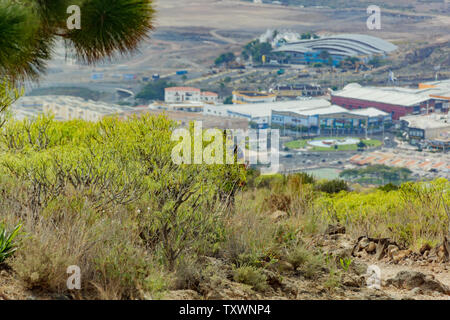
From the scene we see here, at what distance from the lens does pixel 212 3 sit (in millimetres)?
85062

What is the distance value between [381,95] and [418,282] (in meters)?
53.6

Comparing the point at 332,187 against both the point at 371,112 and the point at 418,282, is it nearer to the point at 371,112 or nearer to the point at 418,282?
the point at 418,282

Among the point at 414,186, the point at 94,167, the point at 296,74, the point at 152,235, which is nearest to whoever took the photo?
the point at 152,235

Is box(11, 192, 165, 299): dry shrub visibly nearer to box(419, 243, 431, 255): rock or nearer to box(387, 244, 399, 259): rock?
box(387, 244, 399, 259): rock

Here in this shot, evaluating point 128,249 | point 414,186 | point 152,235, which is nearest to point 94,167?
point 152,235

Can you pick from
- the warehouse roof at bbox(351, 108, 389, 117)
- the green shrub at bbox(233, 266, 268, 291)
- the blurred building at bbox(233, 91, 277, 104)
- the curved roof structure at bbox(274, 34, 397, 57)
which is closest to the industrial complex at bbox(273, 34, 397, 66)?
the curved roof structure at bbox(274, 34, 397, 57)

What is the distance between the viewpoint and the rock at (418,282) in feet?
16.4

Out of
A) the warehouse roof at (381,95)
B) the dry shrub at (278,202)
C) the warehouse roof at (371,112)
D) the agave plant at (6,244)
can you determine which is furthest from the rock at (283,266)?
the warehouse roof at (371,112)

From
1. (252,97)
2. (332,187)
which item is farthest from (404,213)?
(252,97)

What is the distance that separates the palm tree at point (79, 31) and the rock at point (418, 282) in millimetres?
3450

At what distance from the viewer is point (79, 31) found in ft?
20.6

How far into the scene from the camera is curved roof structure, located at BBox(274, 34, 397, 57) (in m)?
67.4
